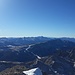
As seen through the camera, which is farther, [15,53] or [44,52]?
[44,52]

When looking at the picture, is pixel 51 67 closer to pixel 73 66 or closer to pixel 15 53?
pixel 73 66

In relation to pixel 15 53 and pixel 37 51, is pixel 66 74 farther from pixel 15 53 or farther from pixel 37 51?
pixel 37 51

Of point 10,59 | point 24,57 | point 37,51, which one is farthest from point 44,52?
point 10,59

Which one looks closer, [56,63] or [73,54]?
[56,63]

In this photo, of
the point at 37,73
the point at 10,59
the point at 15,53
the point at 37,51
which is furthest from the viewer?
the point at 37,51

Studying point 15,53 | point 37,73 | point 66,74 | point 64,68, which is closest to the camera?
point 37,73

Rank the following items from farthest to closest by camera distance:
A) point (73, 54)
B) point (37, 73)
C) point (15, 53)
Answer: point (15, 53)
point (73, 54)
point (37, 73)

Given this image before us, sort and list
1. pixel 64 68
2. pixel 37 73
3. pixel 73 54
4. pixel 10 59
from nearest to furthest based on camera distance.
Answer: pixel 37 73 → pixel 64 68 → pixel 73 54 → pixel 10 59

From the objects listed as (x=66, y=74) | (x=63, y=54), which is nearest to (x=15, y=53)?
(x=63, y=54)

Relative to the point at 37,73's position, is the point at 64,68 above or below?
below
